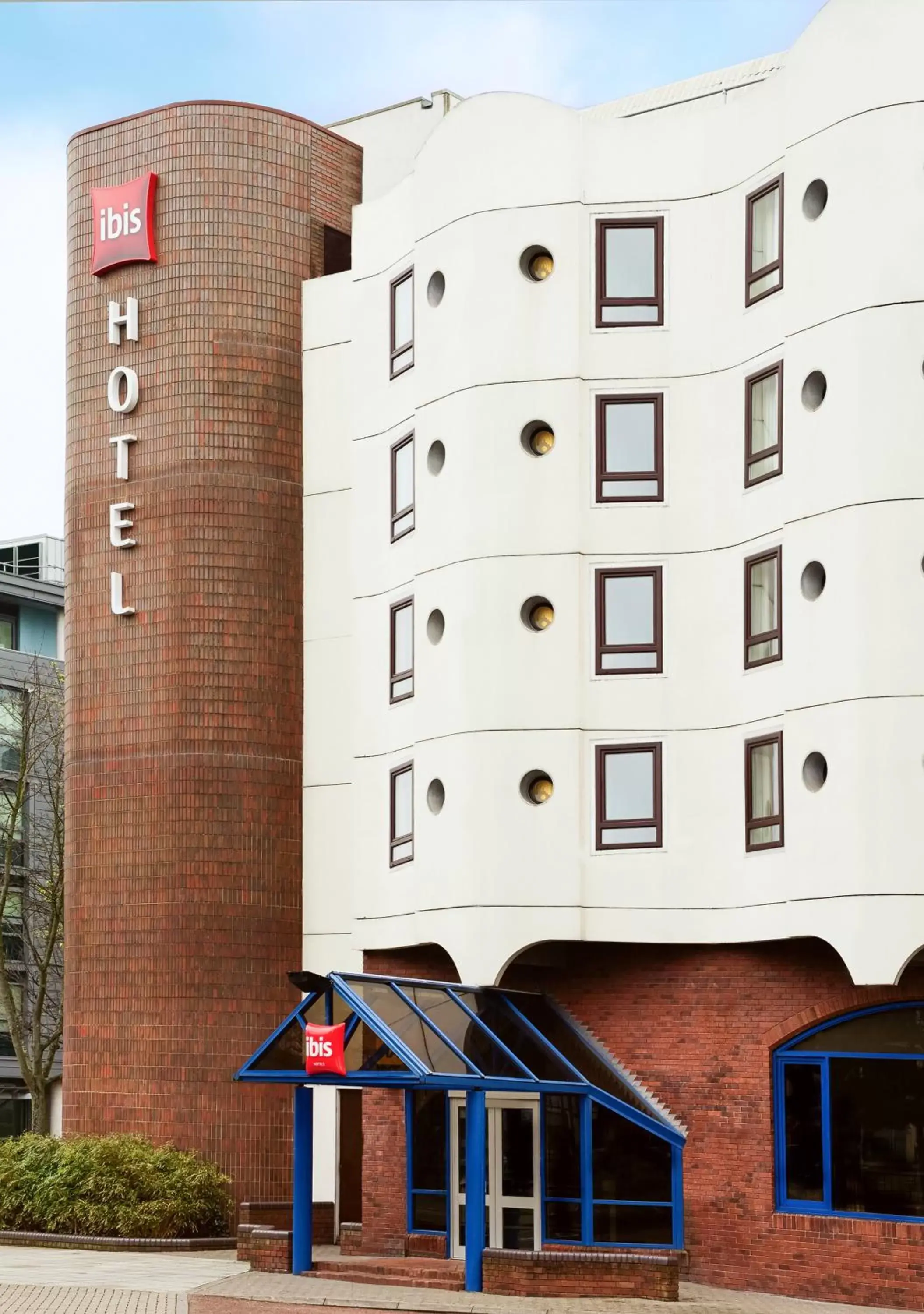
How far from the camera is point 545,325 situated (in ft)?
96.4

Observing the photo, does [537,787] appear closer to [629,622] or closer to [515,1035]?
[629,622]

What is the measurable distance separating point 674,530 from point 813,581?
2.64 metres

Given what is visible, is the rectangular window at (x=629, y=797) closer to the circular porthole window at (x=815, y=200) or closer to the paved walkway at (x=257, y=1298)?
the paved walkway at (x=257, y=1298)

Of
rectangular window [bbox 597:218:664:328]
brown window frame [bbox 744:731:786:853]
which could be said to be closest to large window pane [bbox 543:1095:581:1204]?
brown window frame [bbox 744:731:786:853]

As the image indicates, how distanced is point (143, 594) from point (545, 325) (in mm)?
8798

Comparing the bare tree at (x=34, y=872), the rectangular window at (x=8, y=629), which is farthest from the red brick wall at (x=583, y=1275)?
the rectangular window at (x=8, y=629)

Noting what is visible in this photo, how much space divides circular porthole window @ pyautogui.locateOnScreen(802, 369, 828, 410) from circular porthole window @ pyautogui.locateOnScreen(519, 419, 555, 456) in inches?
151

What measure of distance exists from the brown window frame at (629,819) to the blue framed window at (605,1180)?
3567 mm

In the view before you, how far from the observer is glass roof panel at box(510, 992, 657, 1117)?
27.8 meters

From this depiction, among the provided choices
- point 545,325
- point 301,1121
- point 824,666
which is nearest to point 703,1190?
point 301,1121

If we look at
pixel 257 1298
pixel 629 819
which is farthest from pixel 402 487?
pixel 257 1298

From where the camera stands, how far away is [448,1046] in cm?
2622

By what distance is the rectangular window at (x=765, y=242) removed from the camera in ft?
92.4

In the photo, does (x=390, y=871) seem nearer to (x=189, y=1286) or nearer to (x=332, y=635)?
(x=332, y=635)
